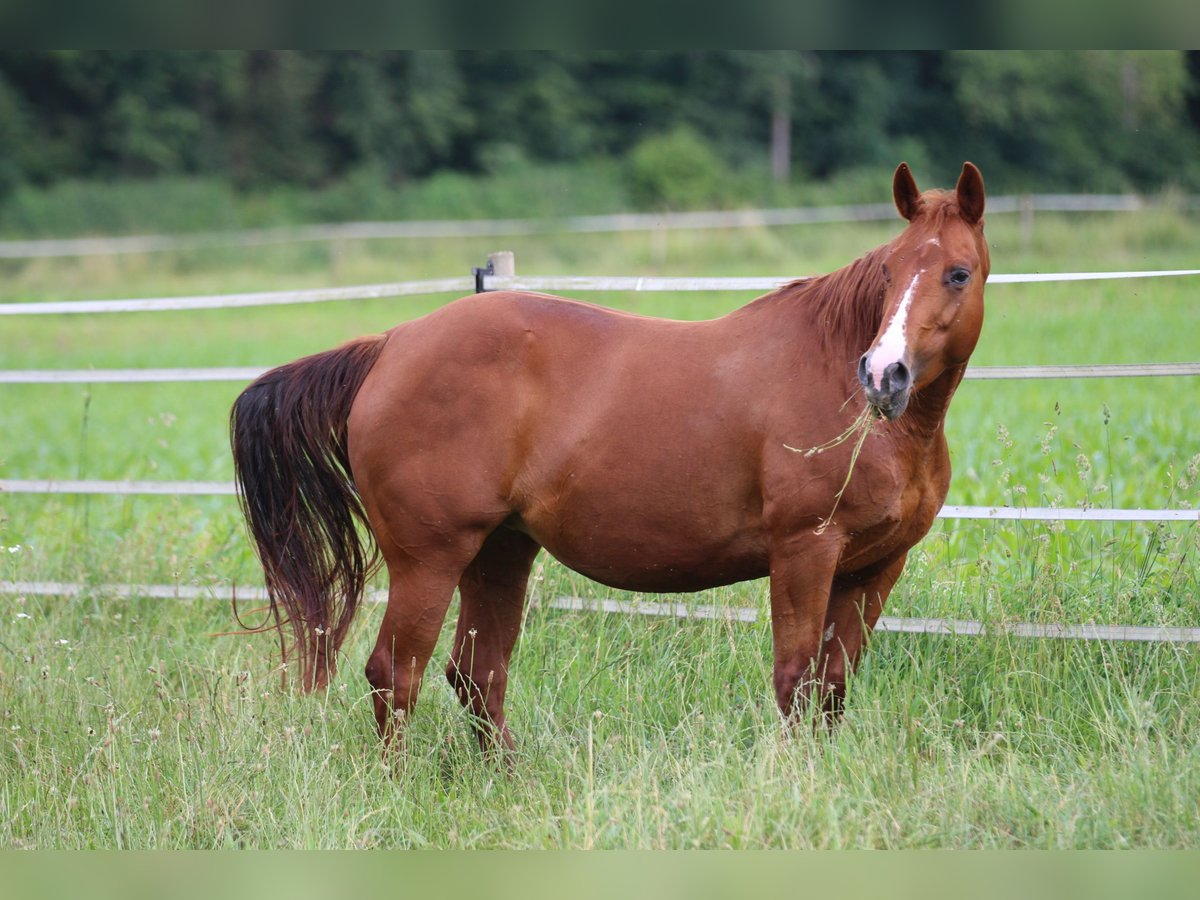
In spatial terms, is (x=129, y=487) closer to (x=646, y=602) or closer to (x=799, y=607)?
(x=646, y=602)

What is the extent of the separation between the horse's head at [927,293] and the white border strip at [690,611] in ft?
4.46

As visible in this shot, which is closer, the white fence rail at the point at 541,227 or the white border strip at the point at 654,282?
the white border strip at the point at 654,282

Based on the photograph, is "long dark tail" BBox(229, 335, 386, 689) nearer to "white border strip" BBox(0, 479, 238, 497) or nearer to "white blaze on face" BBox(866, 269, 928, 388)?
"white border strip" BBox(0, 479, 238, 497)

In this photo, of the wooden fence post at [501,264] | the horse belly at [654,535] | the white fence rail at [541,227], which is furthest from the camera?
the white fence rail at [541,227]

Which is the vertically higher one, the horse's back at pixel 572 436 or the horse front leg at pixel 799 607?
the horse's back at pixel 572 436

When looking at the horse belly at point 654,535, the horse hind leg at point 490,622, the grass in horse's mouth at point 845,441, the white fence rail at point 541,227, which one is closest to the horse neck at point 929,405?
the grass in horse's mouth at point 845,441

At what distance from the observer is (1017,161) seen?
29.2 metres

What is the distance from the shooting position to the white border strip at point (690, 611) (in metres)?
4.16

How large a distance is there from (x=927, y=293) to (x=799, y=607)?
102 cm

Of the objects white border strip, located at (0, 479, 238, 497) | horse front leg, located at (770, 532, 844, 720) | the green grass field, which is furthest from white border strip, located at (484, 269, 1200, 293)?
white border strip, located at (0, 479, 238, 497)

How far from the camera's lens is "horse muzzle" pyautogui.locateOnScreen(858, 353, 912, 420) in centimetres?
304

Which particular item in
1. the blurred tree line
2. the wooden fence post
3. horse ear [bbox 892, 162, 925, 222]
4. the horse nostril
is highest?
the blurred tree line

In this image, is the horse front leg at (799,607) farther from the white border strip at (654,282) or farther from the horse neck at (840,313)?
the white border strip at (654,282)

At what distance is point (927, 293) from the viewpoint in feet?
10.5
